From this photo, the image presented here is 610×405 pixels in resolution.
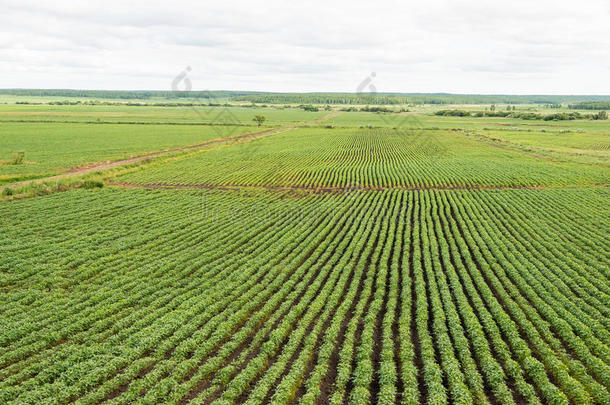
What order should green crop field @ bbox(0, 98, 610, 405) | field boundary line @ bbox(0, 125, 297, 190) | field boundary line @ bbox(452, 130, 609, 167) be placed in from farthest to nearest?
field boundary line @ bbox(452, 130, 609, 167) < field boundary line @ bbox(0, 125, 297, 190) < green crop field @ bbox(0, 98, 610, 405)

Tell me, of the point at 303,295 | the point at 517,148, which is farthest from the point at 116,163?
the point at 517,148

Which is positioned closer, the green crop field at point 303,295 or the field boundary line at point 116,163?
the green crop field at point 303,295

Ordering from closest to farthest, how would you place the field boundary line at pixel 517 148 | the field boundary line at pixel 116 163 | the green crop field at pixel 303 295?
the green crop field at pixel 303 295, the field boundary line at pixel 116 163, the field boundary line at pixel 517 148

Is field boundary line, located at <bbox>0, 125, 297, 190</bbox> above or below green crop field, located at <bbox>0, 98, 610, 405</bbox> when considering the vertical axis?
above

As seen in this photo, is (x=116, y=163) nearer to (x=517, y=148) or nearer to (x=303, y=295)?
(x=303, y=295)

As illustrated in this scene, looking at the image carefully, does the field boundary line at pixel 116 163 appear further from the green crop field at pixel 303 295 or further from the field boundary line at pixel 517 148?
the field boundary line at pixel 517 148

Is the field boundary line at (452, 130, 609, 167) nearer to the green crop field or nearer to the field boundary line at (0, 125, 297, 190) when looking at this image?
the green crop field

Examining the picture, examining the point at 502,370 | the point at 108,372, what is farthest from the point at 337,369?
the point at 108,372

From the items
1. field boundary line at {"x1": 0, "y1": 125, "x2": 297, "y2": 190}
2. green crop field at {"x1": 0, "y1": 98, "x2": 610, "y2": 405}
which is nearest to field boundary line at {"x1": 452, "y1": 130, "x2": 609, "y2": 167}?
green crop field at {"x1": 0, "y1": 98, "x2": 610, "y2": 405}

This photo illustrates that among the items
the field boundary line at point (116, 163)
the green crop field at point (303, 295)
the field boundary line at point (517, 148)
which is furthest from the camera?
the field boundary line at point (517, 148)

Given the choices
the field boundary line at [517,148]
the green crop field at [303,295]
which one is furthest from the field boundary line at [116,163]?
the field boundary line at [517,148]
